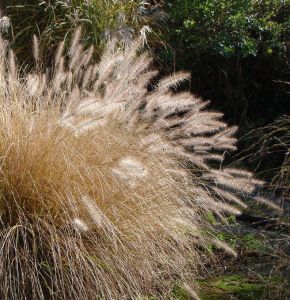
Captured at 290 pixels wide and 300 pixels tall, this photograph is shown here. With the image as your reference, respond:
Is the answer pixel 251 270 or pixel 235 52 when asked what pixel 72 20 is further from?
pixel 251 270

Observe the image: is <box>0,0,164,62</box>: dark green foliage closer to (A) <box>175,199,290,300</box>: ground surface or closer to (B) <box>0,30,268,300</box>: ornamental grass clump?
(B) <box>0,30,268,300</box>: ornamental grass clump

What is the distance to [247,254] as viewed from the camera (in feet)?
13.3

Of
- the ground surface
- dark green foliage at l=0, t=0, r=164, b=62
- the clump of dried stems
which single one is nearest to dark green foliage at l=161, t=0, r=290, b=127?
dark green foliage at l=0, t=0, r=164, b=62

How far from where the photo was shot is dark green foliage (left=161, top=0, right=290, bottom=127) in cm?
684

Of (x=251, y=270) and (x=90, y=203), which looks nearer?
(x=90, y=203)

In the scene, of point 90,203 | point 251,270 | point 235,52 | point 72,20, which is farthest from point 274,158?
point 90,203

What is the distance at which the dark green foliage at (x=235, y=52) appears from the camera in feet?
22.4

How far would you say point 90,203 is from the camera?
308cm

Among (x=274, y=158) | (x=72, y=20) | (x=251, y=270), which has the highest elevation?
(x=72, y=20)

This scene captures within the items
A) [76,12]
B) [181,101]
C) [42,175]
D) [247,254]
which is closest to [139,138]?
[181,101]

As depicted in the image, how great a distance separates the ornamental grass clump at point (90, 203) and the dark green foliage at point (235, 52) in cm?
302

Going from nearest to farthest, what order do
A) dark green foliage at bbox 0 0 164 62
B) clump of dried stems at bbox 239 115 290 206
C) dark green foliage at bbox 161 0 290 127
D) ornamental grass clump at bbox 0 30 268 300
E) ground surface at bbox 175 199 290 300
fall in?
ornamental grass clump at bbox 0 30 268 300 < ground surface at bbox 175 199 290 300 < clump of dried stems at bbox 239 115 290 206 < dark green foliage at bbox 0 0 164 62 < dark green foliage at bbox 161 0 290 127

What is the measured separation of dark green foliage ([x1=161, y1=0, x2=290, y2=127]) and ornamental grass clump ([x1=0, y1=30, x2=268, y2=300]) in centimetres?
302

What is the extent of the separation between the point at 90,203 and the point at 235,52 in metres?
4.41
